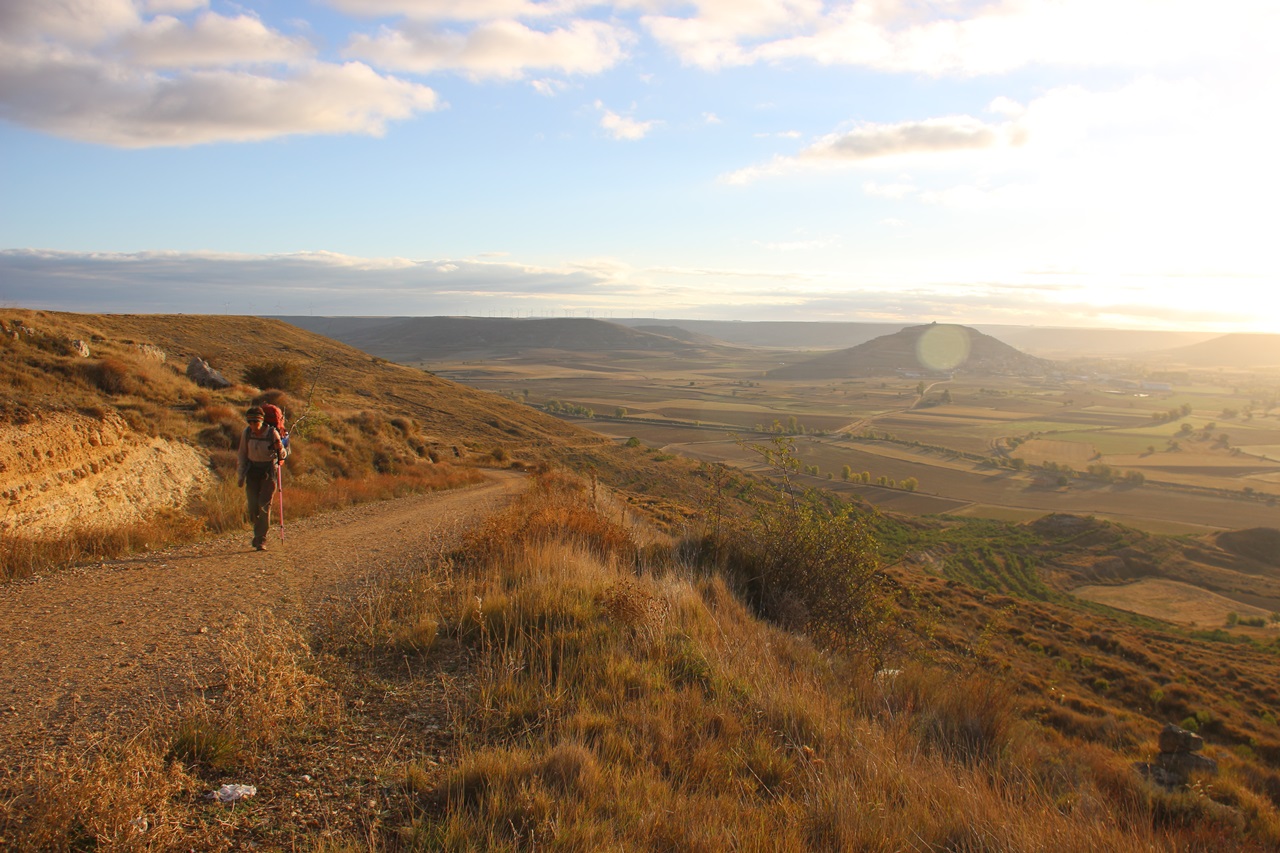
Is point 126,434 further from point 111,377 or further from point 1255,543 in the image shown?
point 1255,543

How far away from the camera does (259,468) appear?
9.12 metres

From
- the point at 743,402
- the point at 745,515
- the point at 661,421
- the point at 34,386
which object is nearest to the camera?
the point at 745,515

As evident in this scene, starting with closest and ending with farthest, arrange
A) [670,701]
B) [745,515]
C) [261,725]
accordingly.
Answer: [261,725] → [670,701] → [745,515]

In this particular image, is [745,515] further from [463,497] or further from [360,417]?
[360,417]

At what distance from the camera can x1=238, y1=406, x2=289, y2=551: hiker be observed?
897 centimetres

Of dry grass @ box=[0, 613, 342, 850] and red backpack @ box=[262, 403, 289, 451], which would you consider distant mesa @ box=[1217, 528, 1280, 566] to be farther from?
dry grass @ box=[0, 613, 342, 850]

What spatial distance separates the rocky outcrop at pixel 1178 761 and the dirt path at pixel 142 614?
34.1 ft

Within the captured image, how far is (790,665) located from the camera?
5938 mm

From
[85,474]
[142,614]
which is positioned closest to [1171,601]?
[142,614]

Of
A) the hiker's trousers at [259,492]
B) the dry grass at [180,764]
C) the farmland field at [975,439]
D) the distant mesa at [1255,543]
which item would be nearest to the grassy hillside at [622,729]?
the dry grass at [180,764]

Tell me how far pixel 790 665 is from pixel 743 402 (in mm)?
146711

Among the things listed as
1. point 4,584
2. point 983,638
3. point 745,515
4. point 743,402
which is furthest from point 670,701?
point 743,402

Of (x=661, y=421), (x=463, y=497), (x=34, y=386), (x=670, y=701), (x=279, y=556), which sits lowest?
(x=661, y=421)

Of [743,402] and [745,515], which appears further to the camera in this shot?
[743,402]
